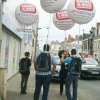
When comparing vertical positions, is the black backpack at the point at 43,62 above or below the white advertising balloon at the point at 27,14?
below

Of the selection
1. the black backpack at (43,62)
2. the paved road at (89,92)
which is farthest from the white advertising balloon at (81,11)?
the paved road at (89,92)

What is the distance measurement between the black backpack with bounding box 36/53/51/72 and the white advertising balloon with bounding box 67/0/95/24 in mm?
2552

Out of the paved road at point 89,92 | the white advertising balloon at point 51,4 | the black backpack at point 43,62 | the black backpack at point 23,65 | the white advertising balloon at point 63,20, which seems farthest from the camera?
the white advertising balloon at point 63,20

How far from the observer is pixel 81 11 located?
11977mm

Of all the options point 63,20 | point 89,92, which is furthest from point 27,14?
point 89,92

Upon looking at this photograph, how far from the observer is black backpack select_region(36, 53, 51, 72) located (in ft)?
32.3

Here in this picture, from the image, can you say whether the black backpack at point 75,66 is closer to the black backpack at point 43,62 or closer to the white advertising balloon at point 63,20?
the black backpack at point 43,62

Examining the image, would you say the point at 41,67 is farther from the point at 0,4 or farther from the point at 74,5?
the point at 74,5

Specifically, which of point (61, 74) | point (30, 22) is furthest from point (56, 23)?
point (61, 74)

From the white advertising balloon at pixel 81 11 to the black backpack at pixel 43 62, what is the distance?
2.55 m

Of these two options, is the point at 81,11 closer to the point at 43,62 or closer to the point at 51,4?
the point at 51,4

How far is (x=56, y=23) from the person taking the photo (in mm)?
13883

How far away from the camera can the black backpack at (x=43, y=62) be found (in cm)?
984

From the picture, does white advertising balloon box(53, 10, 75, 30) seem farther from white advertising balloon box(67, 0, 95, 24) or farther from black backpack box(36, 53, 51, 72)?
black backpack box(36, 53, 51, 72)
